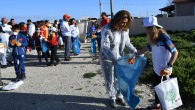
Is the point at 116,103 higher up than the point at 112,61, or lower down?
lower down

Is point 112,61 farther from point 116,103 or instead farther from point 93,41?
point 93,41

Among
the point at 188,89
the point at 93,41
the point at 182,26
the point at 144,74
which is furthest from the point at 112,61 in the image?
the point at 182,26

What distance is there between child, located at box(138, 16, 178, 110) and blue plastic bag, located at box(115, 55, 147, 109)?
0.42m

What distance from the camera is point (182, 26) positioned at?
2853 centimetres

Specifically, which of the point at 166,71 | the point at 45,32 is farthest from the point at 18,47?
the point at 166,71

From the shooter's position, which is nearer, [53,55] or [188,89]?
[188,89]

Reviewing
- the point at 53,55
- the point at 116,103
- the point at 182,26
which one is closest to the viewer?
the point at 116,103

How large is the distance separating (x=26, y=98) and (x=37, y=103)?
0.59 meters

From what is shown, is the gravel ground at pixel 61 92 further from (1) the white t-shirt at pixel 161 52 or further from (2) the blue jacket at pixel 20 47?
(1) the white t-shirt at pixel 161 52

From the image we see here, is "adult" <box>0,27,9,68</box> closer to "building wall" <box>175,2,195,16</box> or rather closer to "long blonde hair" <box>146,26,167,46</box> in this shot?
"long blonde hair" <box>146,26,167,46</box>

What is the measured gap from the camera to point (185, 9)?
121 ft

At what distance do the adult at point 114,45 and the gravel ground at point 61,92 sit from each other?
0.34 meters

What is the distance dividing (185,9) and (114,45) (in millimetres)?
32316

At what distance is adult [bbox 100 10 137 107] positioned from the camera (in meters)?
6.14
